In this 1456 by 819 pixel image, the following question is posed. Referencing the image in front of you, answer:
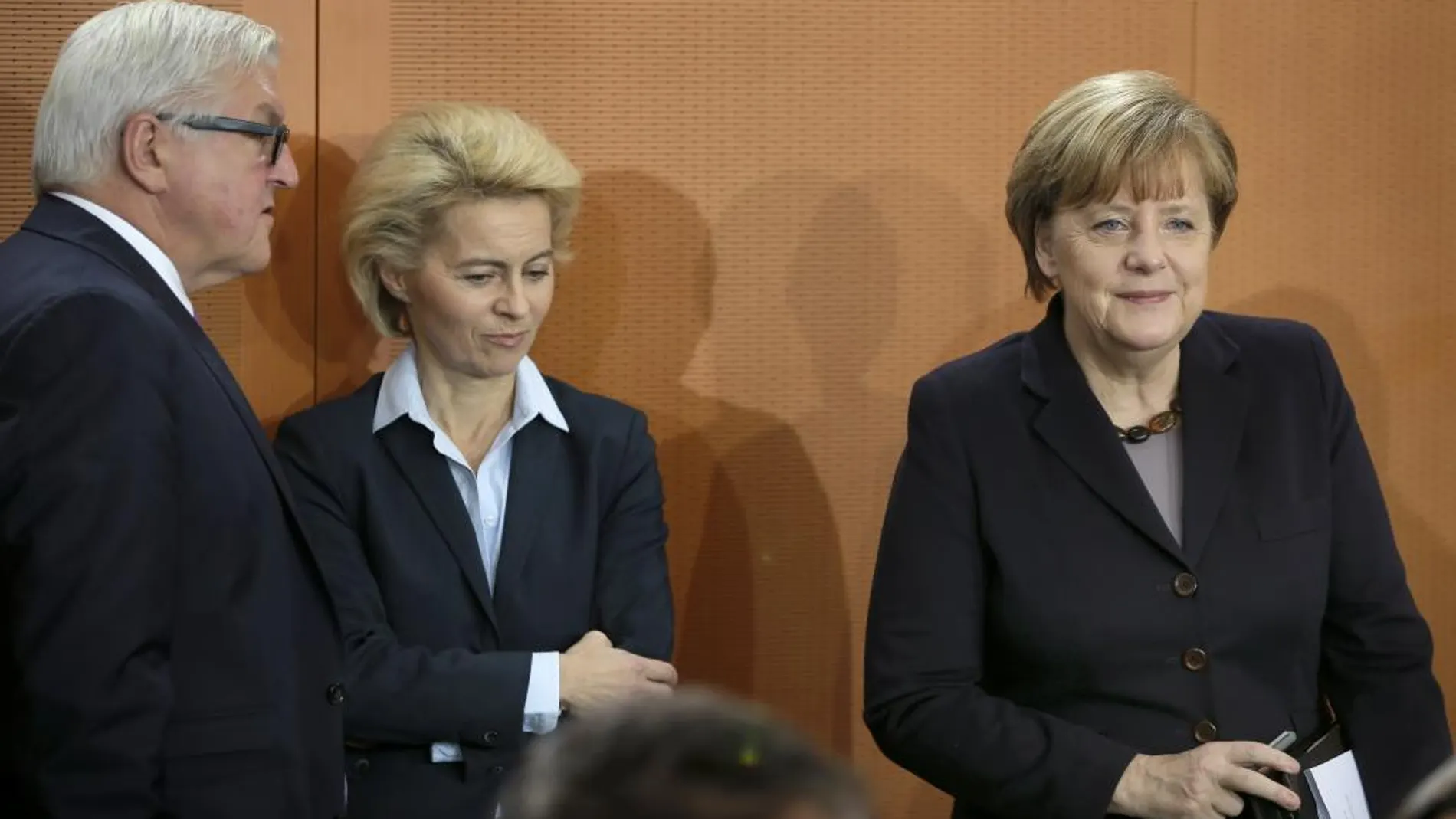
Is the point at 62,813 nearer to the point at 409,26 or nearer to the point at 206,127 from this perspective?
the point at 206,127

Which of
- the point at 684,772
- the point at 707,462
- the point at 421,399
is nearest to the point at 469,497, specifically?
the point at 421,399

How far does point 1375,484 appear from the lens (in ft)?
9.02

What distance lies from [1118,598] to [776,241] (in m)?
1.29

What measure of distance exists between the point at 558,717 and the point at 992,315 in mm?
1324

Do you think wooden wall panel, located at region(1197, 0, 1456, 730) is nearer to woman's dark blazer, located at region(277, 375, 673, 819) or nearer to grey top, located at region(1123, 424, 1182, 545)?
grey top, located at region(1123, 424, 1182, 545)

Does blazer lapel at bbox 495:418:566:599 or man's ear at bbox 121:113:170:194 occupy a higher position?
man's ear at bbox 121:113:170:194

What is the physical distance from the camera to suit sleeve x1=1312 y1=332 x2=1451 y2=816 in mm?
2645

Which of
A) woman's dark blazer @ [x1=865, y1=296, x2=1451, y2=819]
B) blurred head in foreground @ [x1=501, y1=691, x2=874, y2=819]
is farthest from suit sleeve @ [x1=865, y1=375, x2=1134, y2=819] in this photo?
blurred head in foreground @ [x1=501, y1=691, x2=874, y2=819]

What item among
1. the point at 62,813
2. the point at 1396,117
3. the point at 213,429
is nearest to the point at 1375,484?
the point at 1396,117

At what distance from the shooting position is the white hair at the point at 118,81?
7.90 feet

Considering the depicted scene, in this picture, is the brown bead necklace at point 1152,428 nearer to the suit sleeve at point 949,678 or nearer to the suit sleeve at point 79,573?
the suit sleeve at point 949,678

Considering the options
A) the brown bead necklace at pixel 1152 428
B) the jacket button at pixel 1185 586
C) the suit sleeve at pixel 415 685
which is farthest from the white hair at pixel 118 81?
the jacket button at pixel 1185 586

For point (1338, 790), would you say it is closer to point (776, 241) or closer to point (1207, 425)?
point (1207, 425)

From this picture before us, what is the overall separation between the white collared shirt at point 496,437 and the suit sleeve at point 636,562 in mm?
132
